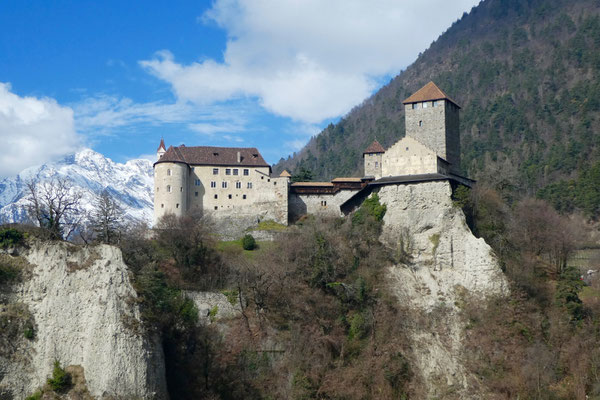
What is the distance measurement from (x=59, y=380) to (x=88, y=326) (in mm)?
3146

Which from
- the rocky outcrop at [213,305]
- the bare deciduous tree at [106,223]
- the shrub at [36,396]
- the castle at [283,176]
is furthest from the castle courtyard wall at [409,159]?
the shrub at [36,396]

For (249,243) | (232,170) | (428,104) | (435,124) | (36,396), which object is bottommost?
(36,396)

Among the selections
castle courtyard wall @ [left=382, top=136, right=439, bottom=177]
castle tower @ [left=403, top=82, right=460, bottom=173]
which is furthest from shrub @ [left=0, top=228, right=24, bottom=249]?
castle tower @ [left=403, top=82, right=460, bottom=173]

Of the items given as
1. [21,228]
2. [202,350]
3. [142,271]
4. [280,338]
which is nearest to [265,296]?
[280,338]

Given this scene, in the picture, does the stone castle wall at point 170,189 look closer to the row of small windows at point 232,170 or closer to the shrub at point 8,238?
the row of small windows at point 232,170

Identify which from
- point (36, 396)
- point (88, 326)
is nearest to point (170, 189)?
point (88, 326)

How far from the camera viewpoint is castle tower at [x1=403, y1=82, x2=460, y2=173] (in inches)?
2371

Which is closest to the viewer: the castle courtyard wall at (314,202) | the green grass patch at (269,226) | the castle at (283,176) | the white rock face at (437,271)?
the white rock face at (437,271)

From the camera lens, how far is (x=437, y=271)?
5319 centimetres

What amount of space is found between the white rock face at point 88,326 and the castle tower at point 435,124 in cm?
3070

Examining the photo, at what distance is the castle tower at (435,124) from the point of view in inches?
2371

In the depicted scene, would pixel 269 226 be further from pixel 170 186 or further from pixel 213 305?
pixel 213 305

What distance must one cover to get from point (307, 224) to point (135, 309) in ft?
78.0

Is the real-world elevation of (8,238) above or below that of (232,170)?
below
